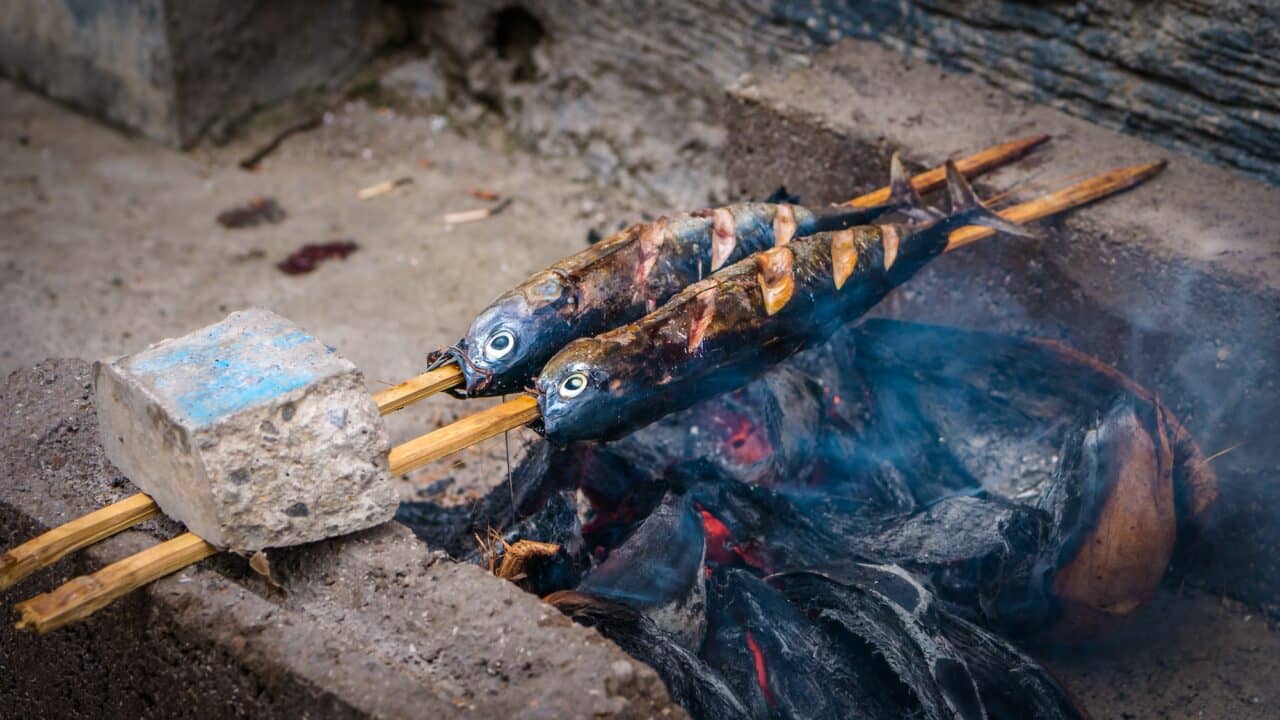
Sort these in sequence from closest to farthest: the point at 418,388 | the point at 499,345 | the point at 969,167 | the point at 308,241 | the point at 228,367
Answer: the point at 228,367 → the point at 418,388 → the point at 499,345 → the point at 969,167 → the point at 308,241

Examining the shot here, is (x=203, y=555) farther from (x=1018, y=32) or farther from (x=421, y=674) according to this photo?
(x=1018, y=32)

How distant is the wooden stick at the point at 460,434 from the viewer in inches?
115

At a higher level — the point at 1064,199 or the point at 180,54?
the point at 1064,199

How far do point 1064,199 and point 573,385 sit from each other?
216 centimetres

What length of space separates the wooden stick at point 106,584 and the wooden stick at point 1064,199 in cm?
272

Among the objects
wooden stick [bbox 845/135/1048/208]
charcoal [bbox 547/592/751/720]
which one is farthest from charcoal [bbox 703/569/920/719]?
wooden stick [bbox 845/135/1048/208]

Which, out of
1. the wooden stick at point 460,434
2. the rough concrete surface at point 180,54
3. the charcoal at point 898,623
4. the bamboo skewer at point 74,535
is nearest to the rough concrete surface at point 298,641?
the bamboo skewer at point 74,535

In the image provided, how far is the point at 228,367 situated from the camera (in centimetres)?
279

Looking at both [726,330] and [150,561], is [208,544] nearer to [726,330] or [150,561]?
[150,561]

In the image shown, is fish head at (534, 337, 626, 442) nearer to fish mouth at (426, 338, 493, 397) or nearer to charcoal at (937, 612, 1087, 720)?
fish mouth at (426, 338, 493, 397)

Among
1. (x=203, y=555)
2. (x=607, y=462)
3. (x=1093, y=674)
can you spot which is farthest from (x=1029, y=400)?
(x=203, y=555)

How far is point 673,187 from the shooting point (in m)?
6.47

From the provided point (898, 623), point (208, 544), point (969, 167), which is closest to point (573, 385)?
point (208, 544)

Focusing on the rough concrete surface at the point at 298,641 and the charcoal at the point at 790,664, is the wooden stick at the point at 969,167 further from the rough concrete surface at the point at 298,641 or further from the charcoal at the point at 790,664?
the rough concrete surface at the point at 298,641
